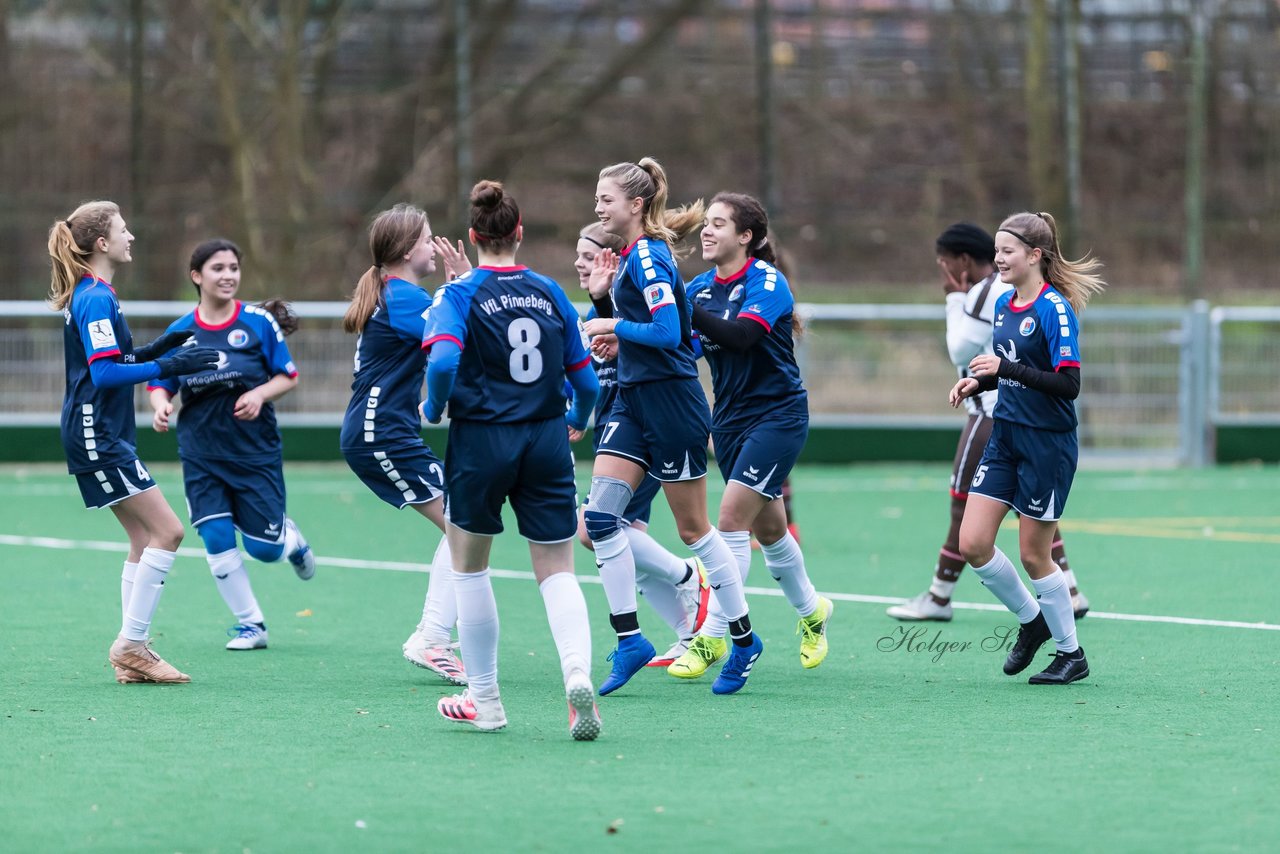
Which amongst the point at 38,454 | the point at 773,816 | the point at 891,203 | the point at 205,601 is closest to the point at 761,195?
the point at 891,203

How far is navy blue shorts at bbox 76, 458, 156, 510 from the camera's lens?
23.3ft

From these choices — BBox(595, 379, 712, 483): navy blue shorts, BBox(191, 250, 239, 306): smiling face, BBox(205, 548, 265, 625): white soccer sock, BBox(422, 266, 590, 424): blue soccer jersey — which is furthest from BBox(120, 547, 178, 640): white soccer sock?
BBox(422, 266, 590, 424): blue soccer jersey

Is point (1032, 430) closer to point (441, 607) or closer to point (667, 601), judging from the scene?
point (667, 601)

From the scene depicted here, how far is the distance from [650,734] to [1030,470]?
194 cm

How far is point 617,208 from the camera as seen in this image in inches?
263

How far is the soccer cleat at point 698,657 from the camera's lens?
7242 mm

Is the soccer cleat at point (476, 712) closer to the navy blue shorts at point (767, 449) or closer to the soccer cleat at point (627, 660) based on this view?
the soccer cleat at point (627, 660)

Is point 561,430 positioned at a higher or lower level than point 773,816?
higher

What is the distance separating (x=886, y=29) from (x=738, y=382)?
14359mm

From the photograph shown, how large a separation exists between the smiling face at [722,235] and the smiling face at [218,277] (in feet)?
7.36

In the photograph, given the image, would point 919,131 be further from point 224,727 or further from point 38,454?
point 224,727

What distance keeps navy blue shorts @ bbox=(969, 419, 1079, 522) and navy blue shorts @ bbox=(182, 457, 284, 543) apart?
319 cm

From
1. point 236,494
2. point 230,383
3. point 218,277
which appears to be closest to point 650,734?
point 236,494

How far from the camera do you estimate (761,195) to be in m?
19.4
